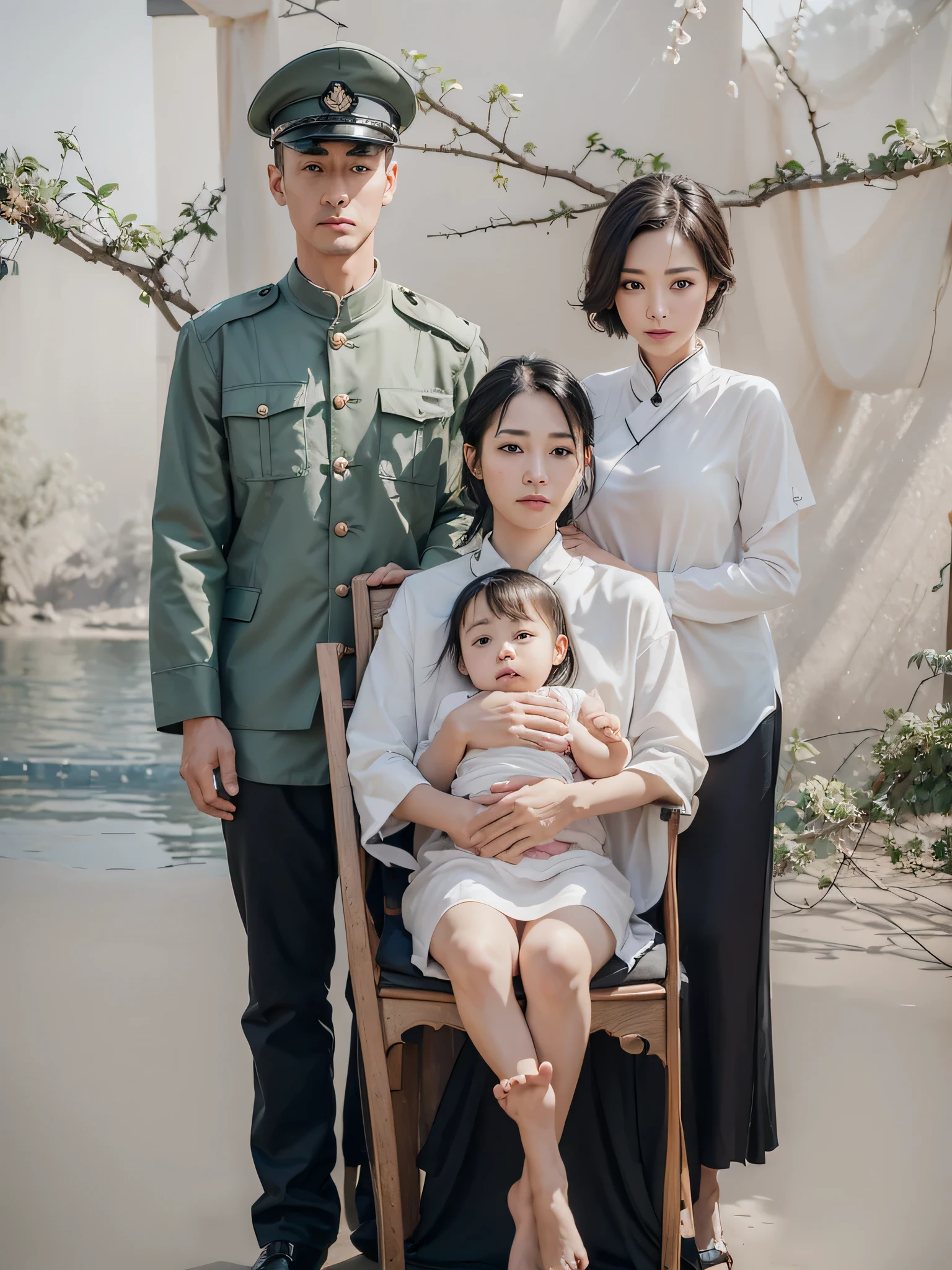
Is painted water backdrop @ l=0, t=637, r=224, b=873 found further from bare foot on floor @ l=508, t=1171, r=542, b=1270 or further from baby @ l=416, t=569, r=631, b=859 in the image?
bare foot on floor @ l=508, t=1171, r=542, b=1270

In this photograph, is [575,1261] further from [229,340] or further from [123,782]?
[123,782]

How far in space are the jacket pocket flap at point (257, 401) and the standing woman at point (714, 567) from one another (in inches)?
20.0

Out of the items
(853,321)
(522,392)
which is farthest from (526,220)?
(522,392)

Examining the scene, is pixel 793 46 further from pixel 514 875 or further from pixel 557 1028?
pixel 557 1028

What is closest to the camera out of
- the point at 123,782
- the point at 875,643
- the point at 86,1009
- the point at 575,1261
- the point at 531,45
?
the point at 575,1261

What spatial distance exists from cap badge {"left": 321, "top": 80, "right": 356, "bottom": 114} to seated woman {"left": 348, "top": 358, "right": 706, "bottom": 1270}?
455mm

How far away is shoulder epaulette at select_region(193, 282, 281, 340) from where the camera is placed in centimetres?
187

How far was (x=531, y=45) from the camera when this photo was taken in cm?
387

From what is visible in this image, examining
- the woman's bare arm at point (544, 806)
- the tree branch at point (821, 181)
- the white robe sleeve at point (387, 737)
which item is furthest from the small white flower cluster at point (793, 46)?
the woman's bare arm at point (544, 806)

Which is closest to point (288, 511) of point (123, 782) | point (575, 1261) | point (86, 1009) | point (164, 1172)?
point (575, 1261)

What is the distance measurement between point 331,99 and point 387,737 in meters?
0.97

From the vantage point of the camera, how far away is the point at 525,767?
5.64 feet

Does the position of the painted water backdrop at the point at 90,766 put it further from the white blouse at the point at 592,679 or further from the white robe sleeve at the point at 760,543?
the white robe sleeve at the point at 760,543

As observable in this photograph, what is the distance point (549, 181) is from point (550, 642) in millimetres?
2732
